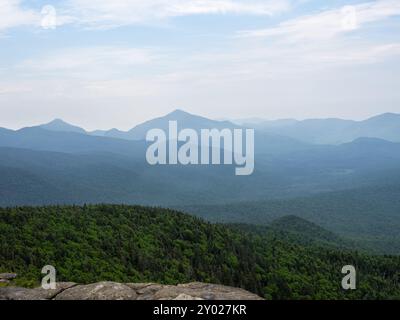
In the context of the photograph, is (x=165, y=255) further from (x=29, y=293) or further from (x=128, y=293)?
(x=128, y=293)

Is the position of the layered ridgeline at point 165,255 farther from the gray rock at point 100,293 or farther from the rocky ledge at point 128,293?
the gray rock at point 100,293

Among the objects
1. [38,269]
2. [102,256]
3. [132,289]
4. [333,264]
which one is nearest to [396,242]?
[333,264]

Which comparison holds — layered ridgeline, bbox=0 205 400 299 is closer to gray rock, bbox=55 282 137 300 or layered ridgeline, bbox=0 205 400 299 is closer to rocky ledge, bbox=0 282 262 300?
rocky ledge, bbox=0 282 262 300

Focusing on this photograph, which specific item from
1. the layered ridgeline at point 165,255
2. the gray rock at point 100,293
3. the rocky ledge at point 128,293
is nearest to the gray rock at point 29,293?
the rocky ledge at point 128,293

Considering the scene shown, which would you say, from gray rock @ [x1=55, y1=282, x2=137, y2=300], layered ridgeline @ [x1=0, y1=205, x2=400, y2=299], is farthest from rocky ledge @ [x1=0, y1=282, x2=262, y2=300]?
layered ridgeline @ [x1=0, y1=205, x2=400, y2=299]

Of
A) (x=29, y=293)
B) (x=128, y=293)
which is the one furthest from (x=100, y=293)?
(x=29, y=293)

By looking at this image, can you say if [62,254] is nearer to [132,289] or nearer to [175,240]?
[175,240]
